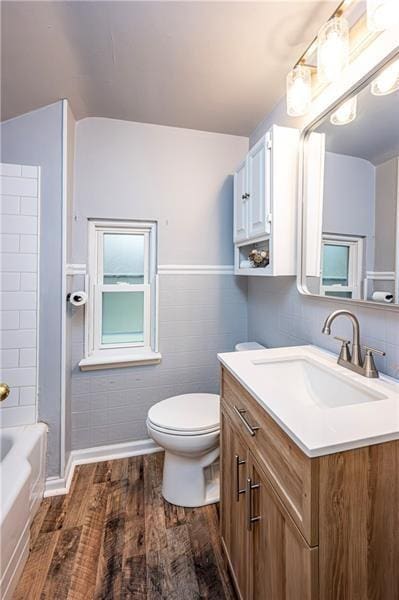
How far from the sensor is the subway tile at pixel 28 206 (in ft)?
4.97

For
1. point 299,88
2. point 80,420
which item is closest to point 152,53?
point 299,88

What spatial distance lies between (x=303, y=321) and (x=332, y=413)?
0.82 metres

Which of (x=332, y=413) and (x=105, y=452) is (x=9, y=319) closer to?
(x=105, y=452)

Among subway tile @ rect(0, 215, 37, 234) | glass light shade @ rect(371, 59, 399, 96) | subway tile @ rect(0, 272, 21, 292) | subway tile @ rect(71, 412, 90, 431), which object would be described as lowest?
subway tile @ rect(71, 412, 90, 431)

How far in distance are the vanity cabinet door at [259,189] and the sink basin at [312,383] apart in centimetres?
70

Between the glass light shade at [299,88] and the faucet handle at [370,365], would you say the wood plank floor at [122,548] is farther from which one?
the glass light shade at [299,88]

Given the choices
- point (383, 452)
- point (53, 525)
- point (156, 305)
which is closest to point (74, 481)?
point (53, 525)

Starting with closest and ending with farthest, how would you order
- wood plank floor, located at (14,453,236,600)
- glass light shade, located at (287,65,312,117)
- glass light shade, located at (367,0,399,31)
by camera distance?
glass light shade, located at (367,0,399,31), wood plank floor, located at (14,453,236,600), glass light shade, located at (287,65,312,117)

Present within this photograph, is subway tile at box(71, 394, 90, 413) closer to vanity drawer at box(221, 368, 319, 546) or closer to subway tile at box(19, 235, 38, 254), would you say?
subway tile at box(19, 235, 38, 254)

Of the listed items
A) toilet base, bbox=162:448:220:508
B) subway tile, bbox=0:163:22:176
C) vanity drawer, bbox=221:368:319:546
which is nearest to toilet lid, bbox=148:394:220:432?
toilet base, bbox=162:448:220:508

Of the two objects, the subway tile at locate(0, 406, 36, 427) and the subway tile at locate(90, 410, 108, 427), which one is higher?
the subway tile at locate(0, 406, 36, 427)

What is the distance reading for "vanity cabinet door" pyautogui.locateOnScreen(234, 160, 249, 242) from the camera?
1.70 metres

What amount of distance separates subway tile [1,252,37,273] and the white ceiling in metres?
0.75

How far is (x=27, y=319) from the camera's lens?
1541mm
